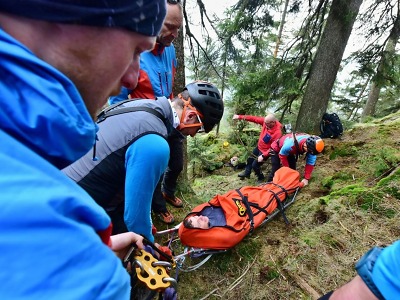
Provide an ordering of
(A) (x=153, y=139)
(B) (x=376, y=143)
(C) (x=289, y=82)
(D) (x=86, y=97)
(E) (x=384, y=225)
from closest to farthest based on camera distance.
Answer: (D) (x=86, y=97), (A) (x=153, y=139), (E) (x=384, y=225), (B) (x=376, y=143), (C) (x=289, y=82)

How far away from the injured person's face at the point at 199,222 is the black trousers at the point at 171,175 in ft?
1.91

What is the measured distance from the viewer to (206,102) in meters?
2.75

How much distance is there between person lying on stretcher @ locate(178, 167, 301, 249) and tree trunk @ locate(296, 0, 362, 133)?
3817 mm

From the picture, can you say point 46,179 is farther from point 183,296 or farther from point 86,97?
point 183,296

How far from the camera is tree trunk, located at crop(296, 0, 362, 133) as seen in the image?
6.83 metres

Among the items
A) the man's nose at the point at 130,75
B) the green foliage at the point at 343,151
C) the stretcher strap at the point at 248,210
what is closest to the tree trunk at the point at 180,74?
the stretcher strap at the point at 248,210

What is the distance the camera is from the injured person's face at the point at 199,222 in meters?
3.56

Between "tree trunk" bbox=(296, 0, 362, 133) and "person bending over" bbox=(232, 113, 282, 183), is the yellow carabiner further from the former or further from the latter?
"tree trunk" bbox=(296, 0, 362, 133)

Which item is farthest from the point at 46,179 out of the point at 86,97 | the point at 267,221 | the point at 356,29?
the point at 356,29

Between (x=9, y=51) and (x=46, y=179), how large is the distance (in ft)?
0.85

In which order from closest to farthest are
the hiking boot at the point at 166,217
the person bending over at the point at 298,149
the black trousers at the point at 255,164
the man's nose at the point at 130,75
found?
the man's nose at the point at 130,75
the hiking boot at the point at 166,217
the person bending over at the point at 298,149
the black trousers at the point at 255,164

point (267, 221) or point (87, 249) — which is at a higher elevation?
point (87, 249)

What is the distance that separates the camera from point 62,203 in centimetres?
48

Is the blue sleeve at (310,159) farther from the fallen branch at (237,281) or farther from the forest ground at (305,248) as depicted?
the fallen branch at (237,281)
